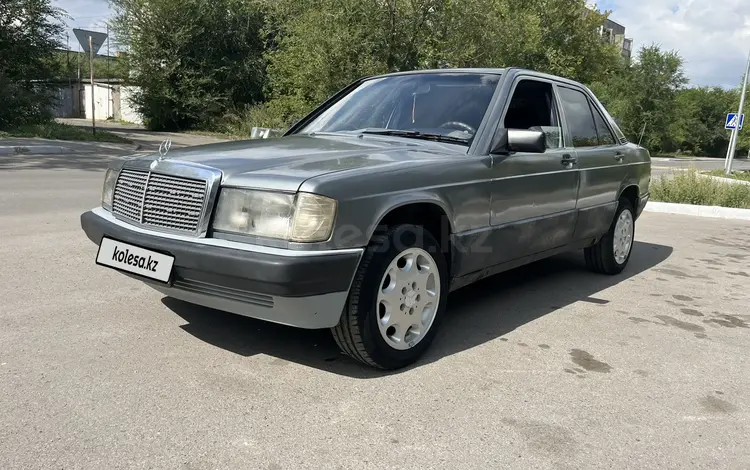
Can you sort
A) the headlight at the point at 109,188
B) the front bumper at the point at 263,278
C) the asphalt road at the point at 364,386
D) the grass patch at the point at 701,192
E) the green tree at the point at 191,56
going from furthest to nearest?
the green tree at the point at 191,56 → the grass patch at the point at 701,192 → the headlight at the point at 109,188 → the front bumper at the point at 263,278 → the asphalt road at the point at 364,386

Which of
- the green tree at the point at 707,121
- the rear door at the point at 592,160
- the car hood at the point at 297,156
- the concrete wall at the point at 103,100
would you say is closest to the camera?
the car hood at the point at 297,156

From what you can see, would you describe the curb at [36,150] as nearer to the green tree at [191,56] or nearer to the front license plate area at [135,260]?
the green tree at [191,56]

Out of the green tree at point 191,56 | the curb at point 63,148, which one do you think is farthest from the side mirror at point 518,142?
the green tree at point 191,56

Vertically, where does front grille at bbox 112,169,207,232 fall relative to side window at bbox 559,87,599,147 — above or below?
below

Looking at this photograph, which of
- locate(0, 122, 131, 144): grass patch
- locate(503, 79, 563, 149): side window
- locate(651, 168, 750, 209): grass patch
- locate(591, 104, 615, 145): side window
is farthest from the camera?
locate(0, 122, 131, 144): grass patch

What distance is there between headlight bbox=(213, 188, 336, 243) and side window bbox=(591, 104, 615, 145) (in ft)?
11.3

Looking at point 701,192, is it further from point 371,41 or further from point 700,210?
point 371,41

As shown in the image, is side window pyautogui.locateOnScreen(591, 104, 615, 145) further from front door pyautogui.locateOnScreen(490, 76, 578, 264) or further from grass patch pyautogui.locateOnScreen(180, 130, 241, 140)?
grass patch pyautogui.locateOnScreen(180, 130, 241, 140)

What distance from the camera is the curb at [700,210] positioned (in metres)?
10.9

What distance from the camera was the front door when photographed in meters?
3.92

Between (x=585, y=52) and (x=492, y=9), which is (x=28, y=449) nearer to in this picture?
(x=492, y=9)

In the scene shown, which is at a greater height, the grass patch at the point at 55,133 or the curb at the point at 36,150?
the grass patch at the point at 55,133

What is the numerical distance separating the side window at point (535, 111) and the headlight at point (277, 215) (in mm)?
1806

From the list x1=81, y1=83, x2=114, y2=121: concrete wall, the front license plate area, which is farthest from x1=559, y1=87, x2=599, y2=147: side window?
x1=81, y1=83, x2=114, y2=121: concrete wall
